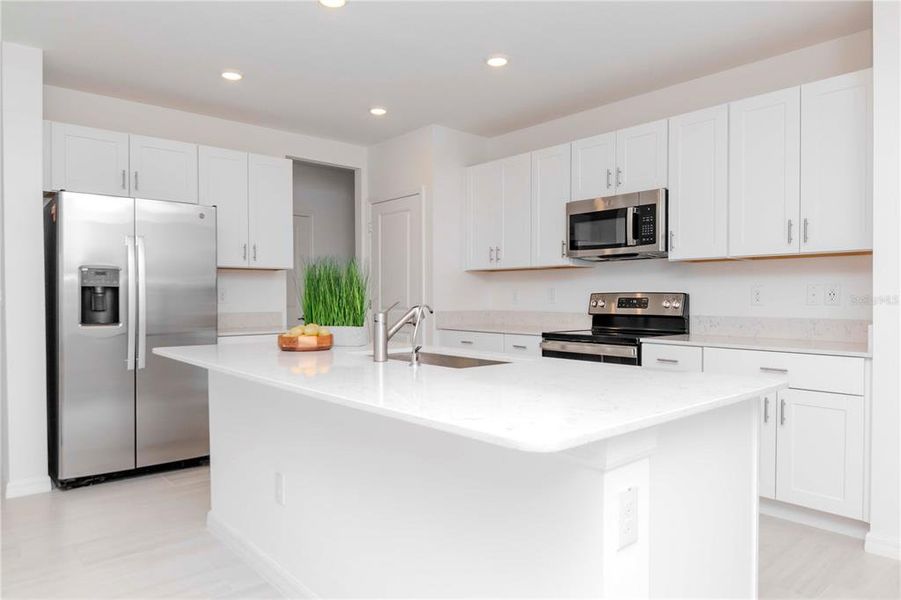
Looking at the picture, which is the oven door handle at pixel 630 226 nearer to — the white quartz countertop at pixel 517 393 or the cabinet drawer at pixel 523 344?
the cabinet drawer at pixel 523 344

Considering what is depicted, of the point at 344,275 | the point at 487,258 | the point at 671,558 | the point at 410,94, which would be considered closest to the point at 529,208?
the point at 487,258

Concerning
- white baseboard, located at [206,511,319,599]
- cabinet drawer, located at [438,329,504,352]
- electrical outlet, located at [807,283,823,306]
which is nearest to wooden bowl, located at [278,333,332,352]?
white baseboard, located at [206,511,319,599]

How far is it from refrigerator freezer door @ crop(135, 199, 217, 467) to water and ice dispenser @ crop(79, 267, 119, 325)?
0.48ft

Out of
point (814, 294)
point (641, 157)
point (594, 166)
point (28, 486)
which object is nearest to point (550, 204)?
point (594, 166)

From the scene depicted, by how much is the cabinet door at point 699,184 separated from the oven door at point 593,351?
65 centimetres

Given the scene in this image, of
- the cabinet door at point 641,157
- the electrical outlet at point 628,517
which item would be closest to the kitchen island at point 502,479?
the electrical outlet at point 628,517

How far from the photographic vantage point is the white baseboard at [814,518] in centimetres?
277

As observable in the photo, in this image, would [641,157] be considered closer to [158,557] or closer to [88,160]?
[158,557]

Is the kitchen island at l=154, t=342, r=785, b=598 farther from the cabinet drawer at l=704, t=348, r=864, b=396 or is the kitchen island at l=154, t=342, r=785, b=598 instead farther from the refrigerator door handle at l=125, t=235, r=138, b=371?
the refrigerator door handle at l=125, t=235, r=138, b=371

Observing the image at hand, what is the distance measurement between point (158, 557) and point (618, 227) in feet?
10.0

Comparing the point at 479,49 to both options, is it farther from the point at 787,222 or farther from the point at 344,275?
the point at 787,222

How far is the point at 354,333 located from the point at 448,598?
1395 mm

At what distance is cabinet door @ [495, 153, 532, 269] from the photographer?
14.7ft

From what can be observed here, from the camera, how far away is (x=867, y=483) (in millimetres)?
2658
